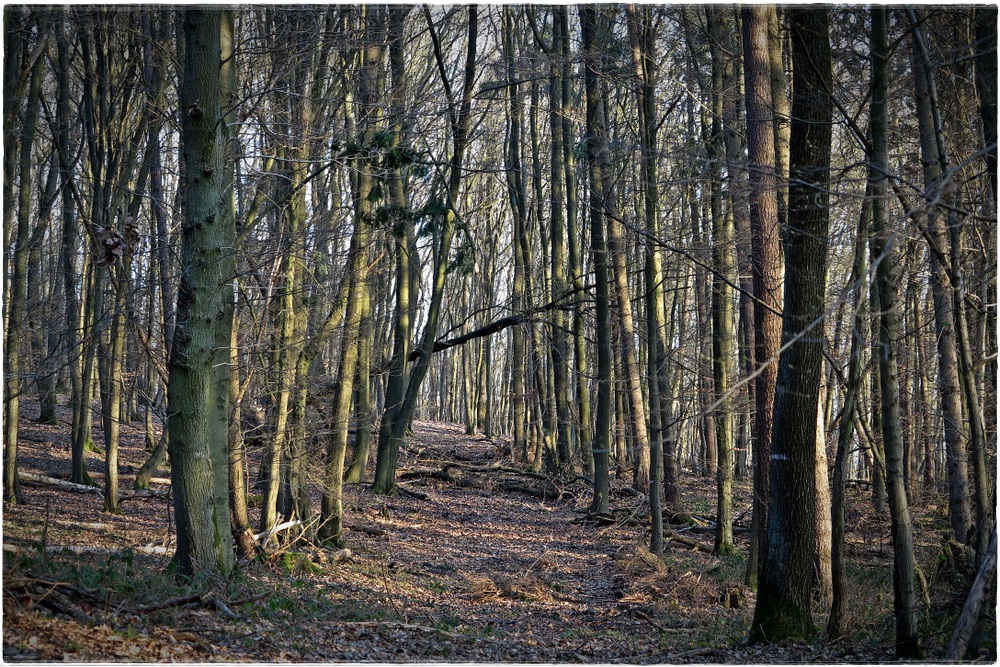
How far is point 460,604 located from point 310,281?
4.21 meters

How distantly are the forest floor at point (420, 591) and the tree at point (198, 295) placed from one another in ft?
1.87

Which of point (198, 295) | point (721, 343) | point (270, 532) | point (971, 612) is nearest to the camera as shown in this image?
point (971, 612)

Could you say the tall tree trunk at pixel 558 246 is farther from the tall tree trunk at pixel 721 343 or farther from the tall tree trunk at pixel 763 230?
the tall tree trunk at pixel 763 230

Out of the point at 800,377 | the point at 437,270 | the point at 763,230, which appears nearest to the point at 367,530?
the point at 437,270

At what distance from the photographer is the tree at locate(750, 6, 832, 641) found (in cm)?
637

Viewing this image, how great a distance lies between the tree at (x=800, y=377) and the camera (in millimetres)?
6371

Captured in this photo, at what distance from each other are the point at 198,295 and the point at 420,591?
4.15 metres

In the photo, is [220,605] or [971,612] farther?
[220,605]

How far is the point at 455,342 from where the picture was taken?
15891 mm

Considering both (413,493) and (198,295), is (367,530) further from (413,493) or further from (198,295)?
(198,295)

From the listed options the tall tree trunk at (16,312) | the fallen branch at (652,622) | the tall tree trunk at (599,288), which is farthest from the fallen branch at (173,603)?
the tall tree trunk at (599,288)

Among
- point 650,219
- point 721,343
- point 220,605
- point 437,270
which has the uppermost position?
point 650,219

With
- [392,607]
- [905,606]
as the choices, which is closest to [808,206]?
[905,606]

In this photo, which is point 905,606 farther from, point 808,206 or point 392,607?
point 392,607
